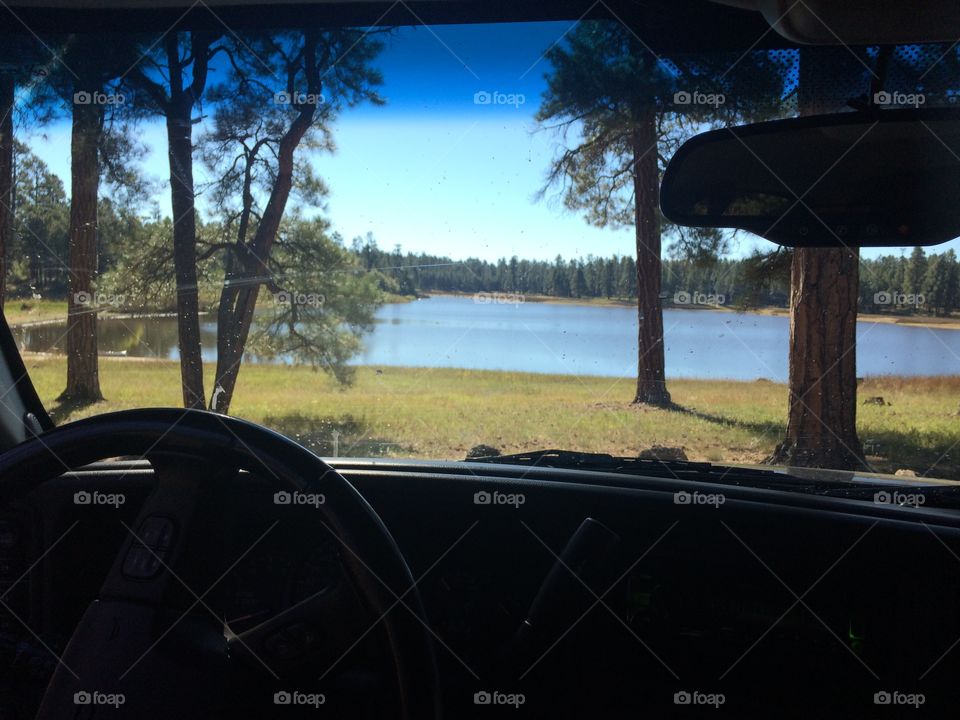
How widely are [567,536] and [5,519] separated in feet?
6.20

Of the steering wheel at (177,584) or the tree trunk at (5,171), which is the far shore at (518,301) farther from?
the steering wheel at (177,584)

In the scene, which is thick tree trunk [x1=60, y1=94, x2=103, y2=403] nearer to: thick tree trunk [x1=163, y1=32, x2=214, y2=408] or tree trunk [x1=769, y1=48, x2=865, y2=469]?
thick tree trunk [x1=163, y1=32, x2=214, y2=408]

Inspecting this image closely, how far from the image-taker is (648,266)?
351cm

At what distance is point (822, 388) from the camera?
3.46 m

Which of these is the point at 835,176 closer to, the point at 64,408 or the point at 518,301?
the point at 518,301

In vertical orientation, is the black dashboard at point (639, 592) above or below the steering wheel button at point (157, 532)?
below

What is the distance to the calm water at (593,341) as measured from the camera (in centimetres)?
338

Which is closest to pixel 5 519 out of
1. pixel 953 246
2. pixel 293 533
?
pixel 293 533

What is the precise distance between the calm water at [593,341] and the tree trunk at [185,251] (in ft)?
0.39

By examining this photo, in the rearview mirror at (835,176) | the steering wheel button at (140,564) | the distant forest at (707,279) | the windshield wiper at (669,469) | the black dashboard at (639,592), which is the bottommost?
the black dashboard at (639,592)

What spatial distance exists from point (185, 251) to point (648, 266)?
7.12 ft

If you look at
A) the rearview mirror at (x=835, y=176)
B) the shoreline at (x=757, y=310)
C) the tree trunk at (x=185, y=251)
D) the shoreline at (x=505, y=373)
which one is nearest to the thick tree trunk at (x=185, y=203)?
the tree trunk at (x=185, y=251)

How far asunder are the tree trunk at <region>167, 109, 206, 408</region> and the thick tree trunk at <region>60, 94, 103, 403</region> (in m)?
0.39

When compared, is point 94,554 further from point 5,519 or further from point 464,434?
point 464,434
